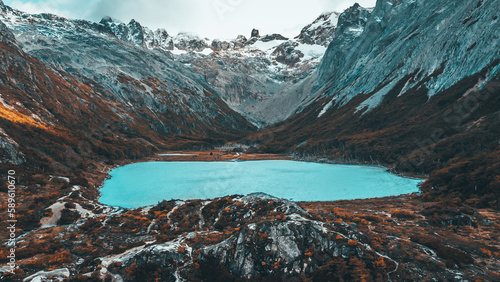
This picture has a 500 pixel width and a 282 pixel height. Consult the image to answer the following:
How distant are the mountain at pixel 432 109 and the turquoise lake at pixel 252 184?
1216 centimetres

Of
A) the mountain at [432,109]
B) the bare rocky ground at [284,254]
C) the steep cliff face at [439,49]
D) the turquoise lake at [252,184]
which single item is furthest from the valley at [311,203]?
the turquoise lake at [252,184]

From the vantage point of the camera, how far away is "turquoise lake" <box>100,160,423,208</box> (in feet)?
227

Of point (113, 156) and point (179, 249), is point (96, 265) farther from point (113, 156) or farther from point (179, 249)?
point (113, 156)

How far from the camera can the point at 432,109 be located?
107 meters

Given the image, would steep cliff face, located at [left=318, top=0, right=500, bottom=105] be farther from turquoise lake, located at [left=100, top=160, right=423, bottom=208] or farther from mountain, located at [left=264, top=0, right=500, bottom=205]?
turquoise lake, located at [left=100, top=160, right=423, bottom=208]

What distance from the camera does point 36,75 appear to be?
13850 cm

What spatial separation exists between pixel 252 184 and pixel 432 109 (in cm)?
8495

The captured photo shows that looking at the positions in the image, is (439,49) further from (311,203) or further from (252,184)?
(311,203)

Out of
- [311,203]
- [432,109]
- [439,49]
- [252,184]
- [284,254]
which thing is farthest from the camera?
[439,49]

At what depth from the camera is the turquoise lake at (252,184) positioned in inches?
2724

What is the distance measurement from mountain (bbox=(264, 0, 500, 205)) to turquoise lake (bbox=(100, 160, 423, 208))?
39.9ft

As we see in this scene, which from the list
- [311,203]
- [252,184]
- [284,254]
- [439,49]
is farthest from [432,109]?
[284,254]

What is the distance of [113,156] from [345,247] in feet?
414

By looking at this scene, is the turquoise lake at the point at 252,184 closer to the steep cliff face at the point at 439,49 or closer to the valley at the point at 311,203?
the valley at the point at 311,203
